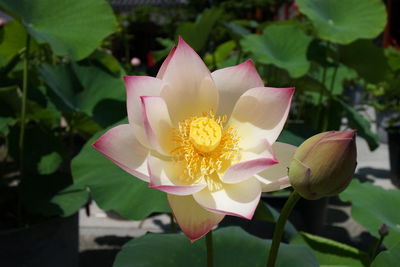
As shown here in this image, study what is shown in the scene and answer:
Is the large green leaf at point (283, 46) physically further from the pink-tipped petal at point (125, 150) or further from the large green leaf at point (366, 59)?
the pink-tipped petal at point (125, 150)

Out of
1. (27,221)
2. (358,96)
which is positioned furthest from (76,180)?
(358,96)

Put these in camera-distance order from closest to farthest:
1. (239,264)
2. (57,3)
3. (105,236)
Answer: (239,264) → (57,3) → (105,236)

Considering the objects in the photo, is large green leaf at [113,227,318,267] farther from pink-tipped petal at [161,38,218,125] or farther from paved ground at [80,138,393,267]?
paved ground at [80,138,393,267]

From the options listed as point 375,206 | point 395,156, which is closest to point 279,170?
point 375,206

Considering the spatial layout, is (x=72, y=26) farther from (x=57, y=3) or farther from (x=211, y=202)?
(x=211, y=202)

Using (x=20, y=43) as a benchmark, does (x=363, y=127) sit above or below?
below

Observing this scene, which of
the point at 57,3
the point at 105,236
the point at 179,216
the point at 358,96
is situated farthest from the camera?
the point at 358,96

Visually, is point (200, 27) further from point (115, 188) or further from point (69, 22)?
point (115, 188)

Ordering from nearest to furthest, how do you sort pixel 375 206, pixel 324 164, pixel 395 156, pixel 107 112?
pixel 324 164
pixel 375 206
pixel 107 112
pixel 395 156
